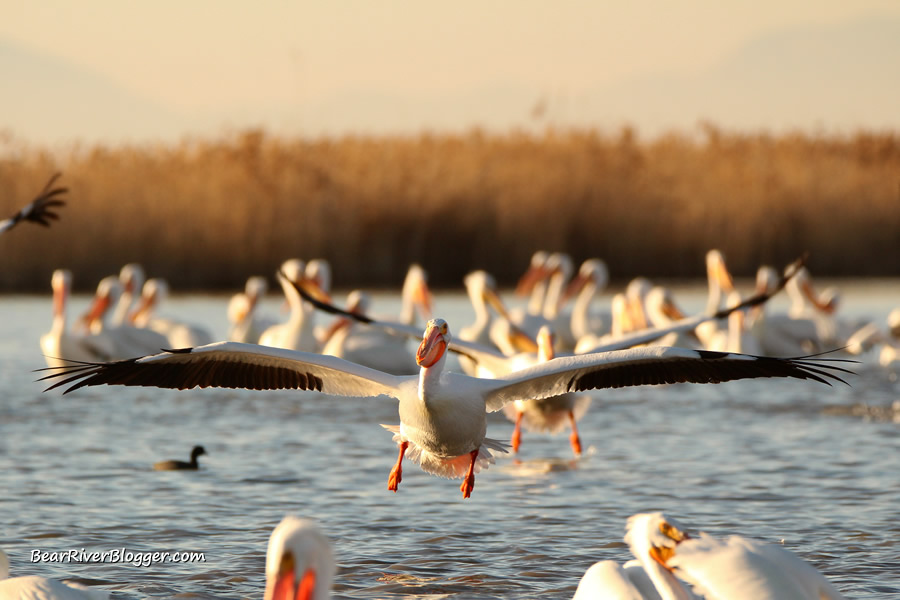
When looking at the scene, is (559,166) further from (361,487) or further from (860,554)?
(860,554)

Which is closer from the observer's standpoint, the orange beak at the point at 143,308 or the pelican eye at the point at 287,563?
the pelican eye at the point at 287,563

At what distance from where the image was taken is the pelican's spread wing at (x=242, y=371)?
20.6 feet

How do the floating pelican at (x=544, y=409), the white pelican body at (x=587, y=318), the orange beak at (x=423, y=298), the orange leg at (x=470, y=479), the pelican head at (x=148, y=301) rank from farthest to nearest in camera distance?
the pelican head at (x=148, y=301), the orange beak at (x=423, y=298), the white pelican body at (x=587, y=318), the floating pelican at (x=544, y=409), the orange leg at (x=470, y=479)

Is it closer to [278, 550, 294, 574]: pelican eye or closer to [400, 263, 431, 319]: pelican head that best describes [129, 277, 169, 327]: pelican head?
[400, 263, 431, 319]: pelican head

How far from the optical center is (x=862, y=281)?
69.3 ft

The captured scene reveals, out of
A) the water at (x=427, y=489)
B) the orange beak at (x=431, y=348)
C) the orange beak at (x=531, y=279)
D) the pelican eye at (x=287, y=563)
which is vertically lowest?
the water at (x=427, y=489)

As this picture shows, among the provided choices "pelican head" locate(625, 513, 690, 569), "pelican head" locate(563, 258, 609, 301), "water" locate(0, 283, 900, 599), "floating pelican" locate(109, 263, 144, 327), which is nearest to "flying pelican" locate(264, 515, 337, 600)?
"pelican head" locate(625, 513, 690, 569)

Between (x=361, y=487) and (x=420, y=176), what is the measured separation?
476 inches

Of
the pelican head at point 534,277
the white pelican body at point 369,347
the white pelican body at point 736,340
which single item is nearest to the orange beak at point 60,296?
the white pelican body at point 369,347

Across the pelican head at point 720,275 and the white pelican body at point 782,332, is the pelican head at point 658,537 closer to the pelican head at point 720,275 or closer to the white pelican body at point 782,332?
the white pelican body at point 782,332

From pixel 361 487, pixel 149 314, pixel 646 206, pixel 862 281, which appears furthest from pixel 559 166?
pixel 361 487

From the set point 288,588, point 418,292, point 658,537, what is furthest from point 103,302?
point 288,588

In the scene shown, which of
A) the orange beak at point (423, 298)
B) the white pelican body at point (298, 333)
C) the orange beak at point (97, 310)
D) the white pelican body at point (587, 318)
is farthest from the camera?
the orange beak at point (423, 298)

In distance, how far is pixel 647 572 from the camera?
4.71 meters
